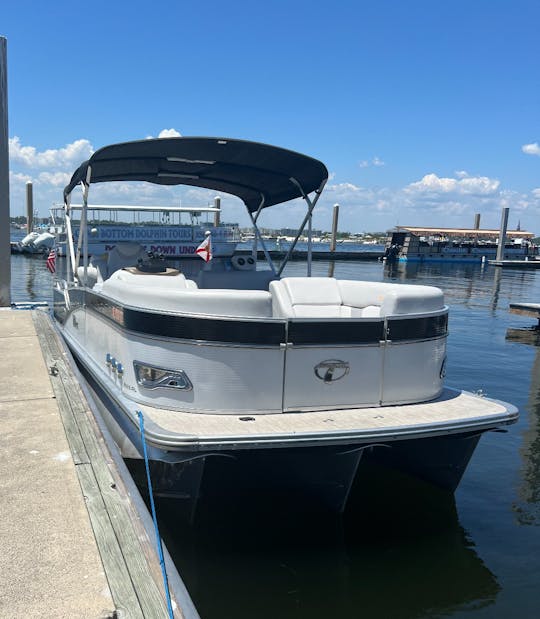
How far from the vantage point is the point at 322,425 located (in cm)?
434

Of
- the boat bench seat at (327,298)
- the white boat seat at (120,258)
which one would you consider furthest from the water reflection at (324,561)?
the white boat seat at (120,258)

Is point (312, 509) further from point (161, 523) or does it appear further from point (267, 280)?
point (267, 280)

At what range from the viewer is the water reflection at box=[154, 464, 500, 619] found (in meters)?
4.17

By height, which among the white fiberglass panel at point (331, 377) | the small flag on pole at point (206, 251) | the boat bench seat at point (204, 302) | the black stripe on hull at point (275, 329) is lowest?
the white fiberglass panel at point (331, 377)

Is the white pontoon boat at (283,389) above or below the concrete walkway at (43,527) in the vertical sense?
above

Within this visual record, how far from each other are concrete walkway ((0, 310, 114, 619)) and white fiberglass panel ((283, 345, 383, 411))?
177 centimetres

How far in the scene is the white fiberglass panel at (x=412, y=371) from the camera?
16.1ft

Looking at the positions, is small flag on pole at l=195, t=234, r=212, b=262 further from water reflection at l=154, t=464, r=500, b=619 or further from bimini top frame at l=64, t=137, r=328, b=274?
water reflection at l=154, t=464, r=500, b=619

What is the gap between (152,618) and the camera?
102 inches

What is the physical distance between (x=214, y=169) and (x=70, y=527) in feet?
20.7

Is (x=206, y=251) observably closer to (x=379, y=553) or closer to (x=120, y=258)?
(x=120, y=258)

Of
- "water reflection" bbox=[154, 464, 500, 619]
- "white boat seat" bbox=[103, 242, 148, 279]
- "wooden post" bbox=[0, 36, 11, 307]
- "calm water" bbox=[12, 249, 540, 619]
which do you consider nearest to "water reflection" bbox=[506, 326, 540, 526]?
"calm water" bbox=[12, 249, 540, 619]

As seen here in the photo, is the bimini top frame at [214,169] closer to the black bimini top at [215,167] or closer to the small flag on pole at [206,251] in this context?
the black bimini top at [215,167]

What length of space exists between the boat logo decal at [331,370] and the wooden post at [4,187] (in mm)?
9959
